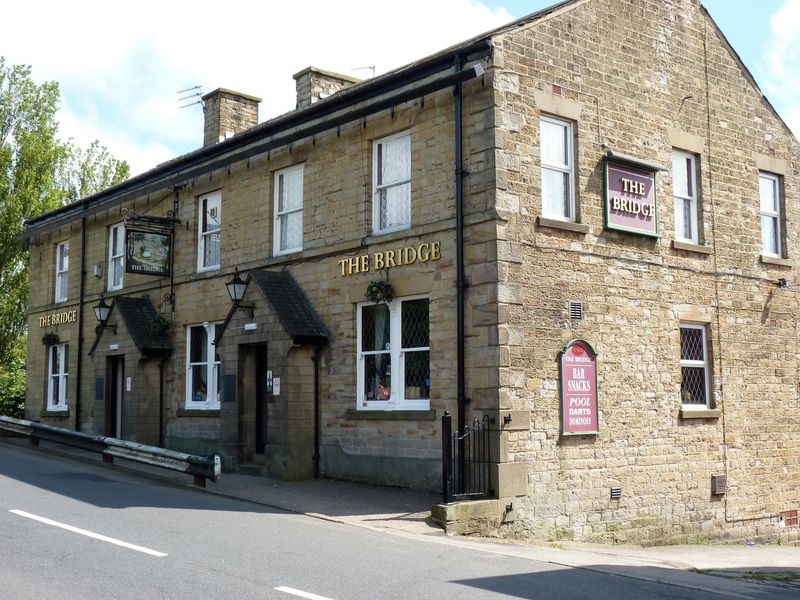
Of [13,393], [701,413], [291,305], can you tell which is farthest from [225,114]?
[701,413]

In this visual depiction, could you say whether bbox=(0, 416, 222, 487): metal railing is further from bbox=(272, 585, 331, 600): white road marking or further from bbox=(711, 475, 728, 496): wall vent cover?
bbox=(711, 475, 728, 496): wall vent cover

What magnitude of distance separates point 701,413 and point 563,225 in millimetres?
4595

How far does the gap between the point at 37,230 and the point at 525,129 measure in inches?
677

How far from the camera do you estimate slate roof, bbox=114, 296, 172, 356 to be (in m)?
20.4

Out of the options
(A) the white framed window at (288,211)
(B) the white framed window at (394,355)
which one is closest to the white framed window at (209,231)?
(A) the white framed window at (288,211)

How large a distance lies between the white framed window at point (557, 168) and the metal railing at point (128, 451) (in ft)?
22.7

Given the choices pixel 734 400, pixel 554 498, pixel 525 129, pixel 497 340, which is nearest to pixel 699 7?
pixel 525 129

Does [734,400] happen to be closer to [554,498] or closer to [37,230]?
[554,498]

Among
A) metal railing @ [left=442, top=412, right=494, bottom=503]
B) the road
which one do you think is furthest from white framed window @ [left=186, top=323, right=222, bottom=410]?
metal railing @ [left=442, top=412, right=494, bottom=503]

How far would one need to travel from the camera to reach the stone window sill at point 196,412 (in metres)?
19.0

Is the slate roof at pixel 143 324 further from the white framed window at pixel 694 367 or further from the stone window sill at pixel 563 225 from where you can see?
the white framed window at pixel 694 367

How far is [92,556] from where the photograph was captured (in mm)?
8977

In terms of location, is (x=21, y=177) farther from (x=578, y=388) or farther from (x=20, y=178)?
(x=578, y=388)

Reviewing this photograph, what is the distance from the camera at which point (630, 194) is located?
15.7 metres
